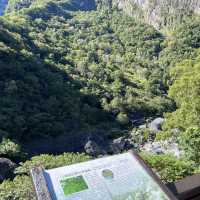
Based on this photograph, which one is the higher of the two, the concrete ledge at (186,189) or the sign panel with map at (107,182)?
the sign panel with map at (107,182)

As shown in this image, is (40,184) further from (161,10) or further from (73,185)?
(161,10)

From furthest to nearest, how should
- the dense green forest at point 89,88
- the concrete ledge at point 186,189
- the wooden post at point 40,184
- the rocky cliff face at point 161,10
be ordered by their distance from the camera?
the rocky cliff face at point 161,10
the dense green forest at point 89,88
the concrete ledge at point 186,189
the wooden post at point 40,184

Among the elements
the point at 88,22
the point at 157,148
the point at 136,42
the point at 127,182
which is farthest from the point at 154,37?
the point at 127,182

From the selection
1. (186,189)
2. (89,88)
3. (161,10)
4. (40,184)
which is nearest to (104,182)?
(40,184)

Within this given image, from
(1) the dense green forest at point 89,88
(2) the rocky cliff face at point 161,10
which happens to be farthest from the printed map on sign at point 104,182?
(2) the rocky cliff face at point 161,10

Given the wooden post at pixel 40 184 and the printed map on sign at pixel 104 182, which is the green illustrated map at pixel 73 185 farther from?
the wooden post at pixel 40 184

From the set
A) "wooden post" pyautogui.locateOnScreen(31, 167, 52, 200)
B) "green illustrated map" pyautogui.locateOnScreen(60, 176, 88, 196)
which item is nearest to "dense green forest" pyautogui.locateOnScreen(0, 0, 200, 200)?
"wooden post" pyautogui.locateOnScreen(31, 167, 52, 200)

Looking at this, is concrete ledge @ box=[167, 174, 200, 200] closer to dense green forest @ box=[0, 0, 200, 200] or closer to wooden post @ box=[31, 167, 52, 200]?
wooden post @ box=[31, 167, 52, 200]

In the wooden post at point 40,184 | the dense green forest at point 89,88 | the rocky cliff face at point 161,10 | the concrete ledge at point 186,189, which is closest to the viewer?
the wooden post at point 40,184
